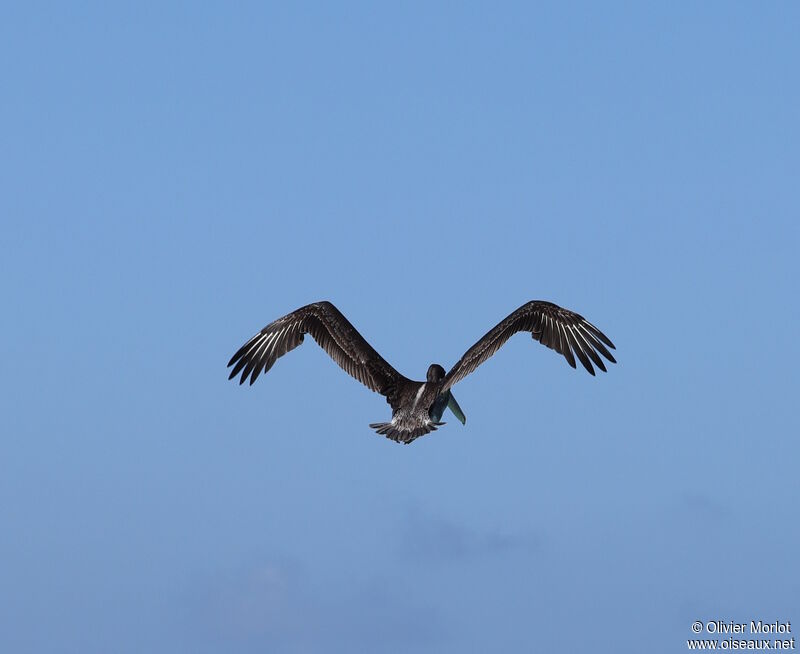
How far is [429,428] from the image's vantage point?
30.7 metres

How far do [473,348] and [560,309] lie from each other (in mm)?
2360

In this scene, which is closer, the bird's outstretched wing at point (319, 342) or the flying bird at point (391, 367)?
the flying bird at point (391, 367)

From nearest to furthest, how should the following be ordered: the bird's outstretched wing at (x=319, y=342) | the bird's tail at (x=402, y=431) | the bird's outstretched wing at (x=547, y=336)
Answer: the bird's tail at (x=402, y=431) < the bird's outstretched wing at (x=547, y=336) < the bird's outstretched wing at (x=319, y=342)

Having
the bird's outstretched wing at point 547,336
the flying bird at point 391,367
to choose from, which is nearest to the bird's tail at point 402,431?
the flying bird at point 391,367

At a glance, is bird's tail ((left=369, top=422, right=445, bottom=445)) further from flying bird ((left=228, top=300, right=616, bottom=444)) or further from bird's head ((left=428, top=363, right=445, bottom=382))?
bird's head ((left=428, top=363, right=445, bottom=382))

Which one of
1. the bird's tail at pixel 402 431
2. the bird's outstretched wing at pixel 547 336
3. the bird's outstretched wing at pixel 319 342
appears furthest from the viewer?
the bird's outstretched wing at pixel 319 342

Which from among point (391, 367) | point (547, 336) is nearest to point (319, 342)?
point (391, 367)

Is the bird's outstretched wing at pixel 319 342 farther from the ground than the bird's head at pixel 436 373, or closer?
farther from the ground

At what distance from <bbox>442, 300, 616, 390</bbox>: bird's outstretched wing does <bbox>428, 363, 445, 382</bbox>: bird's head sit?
0.25 metres

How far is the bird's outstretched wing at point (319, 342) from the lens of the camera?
3366 centimetres

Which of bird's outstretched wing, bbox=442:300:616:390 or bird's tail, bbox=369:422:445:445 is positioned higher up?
bird's outstretched wing, bbox=442:300:616:390

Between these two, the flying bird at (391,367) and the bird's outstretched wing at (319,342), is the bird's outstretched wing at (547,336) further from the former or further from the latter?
the bird's outstretched wing at (319,342)

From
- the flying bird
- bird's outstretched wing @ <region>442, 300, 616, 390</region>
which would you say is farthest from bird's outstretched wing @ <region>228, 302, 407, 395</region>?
bird's outstretched wing @ <region>442, 300, 616, 390</region>

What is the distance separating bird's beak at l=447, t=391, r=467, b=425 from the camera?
32.8 meters
